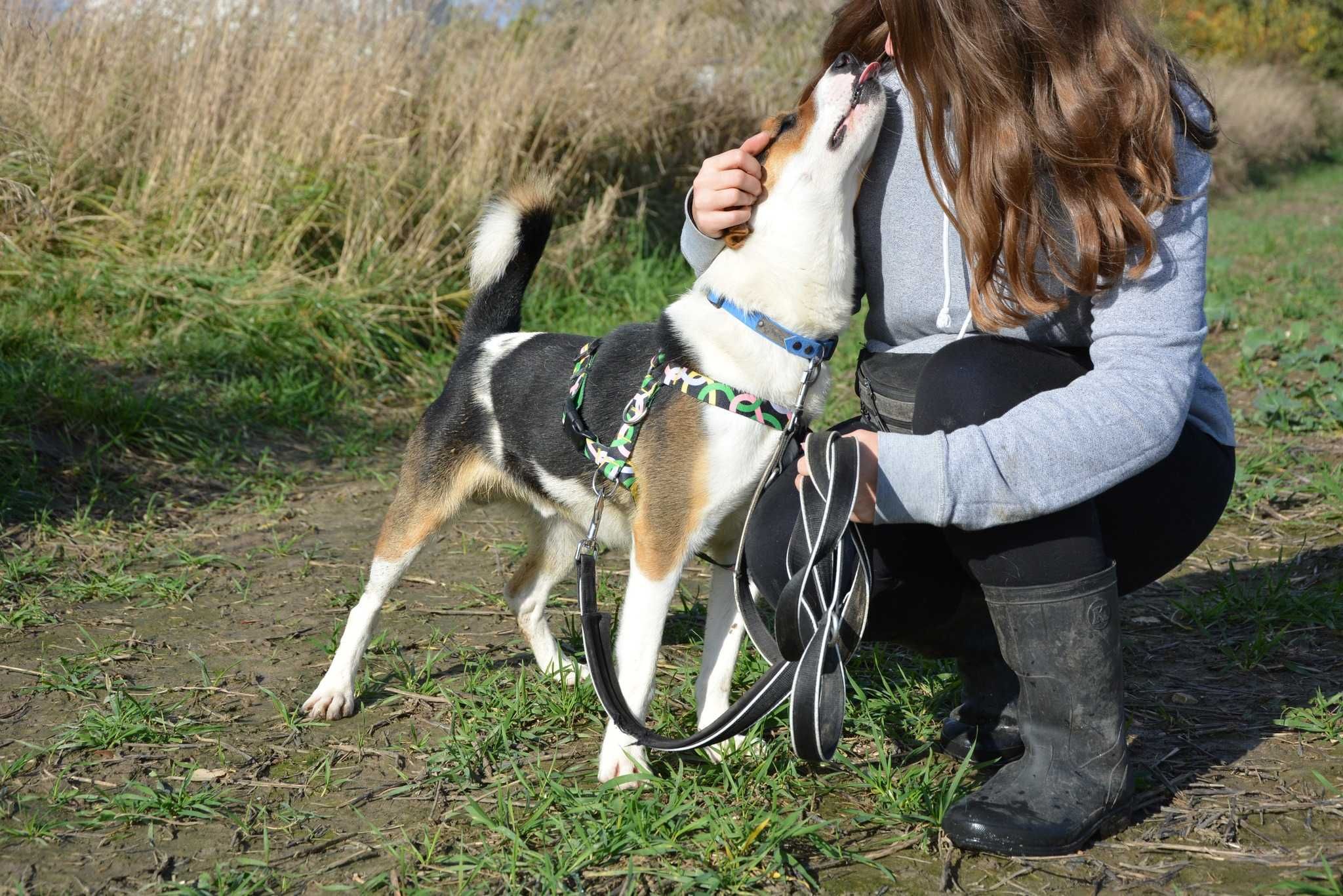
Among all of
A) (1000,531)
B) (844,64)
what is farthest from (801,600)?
(844,64)

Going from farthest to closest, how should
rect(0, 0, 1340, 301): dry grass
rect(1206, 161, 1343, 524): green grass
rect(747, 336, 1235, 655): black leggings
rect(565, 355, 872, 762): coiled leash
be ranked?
rect(0, 0, 1340, 301): dry grass
rect(1206, 161, 1343, 524): green grass
rect(747, 336, 1235, 655): black leggings
rect(565, 355, 872, 762): coiled leash

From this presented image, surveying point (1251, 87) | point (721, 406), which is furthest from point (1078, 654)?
point (1251, 87)

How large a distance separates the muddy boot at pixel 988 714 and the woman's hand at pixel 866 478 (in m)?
0.59

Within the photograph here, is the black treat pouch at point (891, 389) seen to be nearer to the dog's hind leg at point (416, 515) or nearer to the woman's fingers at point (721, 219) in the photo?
the woman's fingers at point (721, 219)

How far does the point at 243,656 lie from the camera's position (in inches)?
103

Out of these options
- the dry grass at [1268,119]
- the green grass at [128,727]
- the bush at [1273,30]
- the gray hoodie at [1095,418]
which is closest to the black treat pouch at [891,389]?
the gray hoodie at [1095,418]

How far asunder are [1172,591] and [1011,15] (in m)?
1.76

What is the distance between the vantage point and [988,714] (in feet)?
6.80

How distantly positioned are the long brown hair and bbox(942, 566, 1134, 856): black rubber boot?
0.47 meters

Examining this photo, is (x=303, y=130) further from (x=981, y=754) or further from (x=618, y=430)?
(x=981, y=754)

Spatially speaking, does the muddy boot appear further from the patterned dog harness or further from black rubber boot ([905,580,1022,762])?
the patterned dog harness

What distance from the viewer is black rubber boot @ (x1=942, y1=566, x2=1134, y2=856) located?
1701 mm

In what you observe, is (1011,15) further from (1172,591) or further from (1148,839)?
(1172,591)

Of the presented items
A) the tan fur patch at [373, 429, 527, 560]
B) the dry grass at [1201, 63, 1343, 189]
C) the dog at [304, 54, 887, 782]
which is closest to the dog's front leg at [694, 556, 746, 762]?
the dog at [304, 54, 887, 782]
